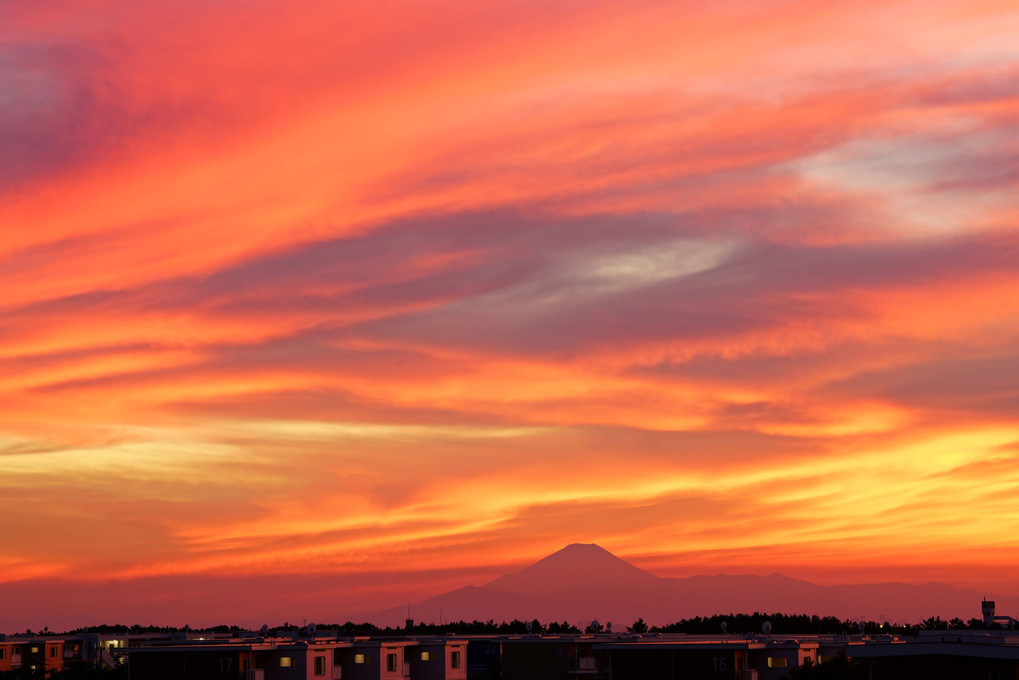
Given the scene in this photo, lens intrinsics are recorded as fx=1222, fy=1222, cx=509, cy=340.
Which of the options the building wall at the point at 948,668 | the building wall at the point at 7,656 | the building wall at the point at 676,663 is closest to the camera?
the building wall at the point at 948,668

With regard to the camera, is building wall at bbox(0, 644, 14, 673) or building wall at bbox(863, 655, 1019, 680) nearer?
building wall at bbox(863, 655, 1019, 680)

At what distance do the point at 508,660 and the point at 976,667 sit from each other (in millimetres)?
75521

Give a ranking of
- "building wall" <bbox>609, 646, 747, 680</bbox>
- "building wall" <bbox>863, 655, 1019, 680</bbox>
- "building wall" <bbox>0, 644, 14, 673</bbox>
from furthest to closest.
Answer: "building wall" <bbox>0, 644, 14, 673</bbox> → "building wall" <bbox>609, 646, 747, 680</bbox> → "building wall" <bbox>863, 655, 1019, 680</bbox>

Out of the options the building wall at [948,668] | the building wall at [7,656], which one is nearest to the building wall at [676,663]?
the building wall at [948,668]

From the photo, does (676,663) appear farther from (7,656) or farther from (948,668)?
(7,656)

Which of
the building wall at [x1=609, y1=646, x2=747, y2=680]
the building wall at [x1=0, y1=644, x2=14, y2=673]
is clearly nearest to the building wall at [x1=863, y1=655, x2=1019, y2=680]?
the building wall at [x1=609, y1=646, x2=747, y2=680]

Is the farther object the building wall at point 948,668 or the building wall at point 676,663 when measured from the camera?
the building wall at point 676,663

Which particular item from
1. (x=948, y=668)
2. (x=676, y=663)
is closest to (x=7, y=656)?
(x=676, y=663)

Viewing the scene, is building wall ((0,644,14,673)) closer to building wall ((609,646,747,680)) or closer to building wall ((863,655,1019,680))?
building wall ((609,646,747,680))

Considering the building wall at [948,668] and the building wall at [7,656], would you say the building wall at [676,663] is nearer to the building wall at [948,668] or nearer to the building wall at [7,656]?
the building wall at [948,668]

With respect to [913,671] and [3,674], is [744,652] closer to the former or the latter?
[913,671]

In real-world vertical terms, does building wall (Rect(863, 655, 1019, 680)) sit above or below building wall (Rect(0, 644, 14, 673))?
above

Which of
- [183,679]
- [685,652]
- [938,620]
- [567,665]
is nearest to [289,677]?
[183,679]

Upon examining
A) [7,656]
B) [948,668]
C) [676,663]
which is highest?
[948,668]
